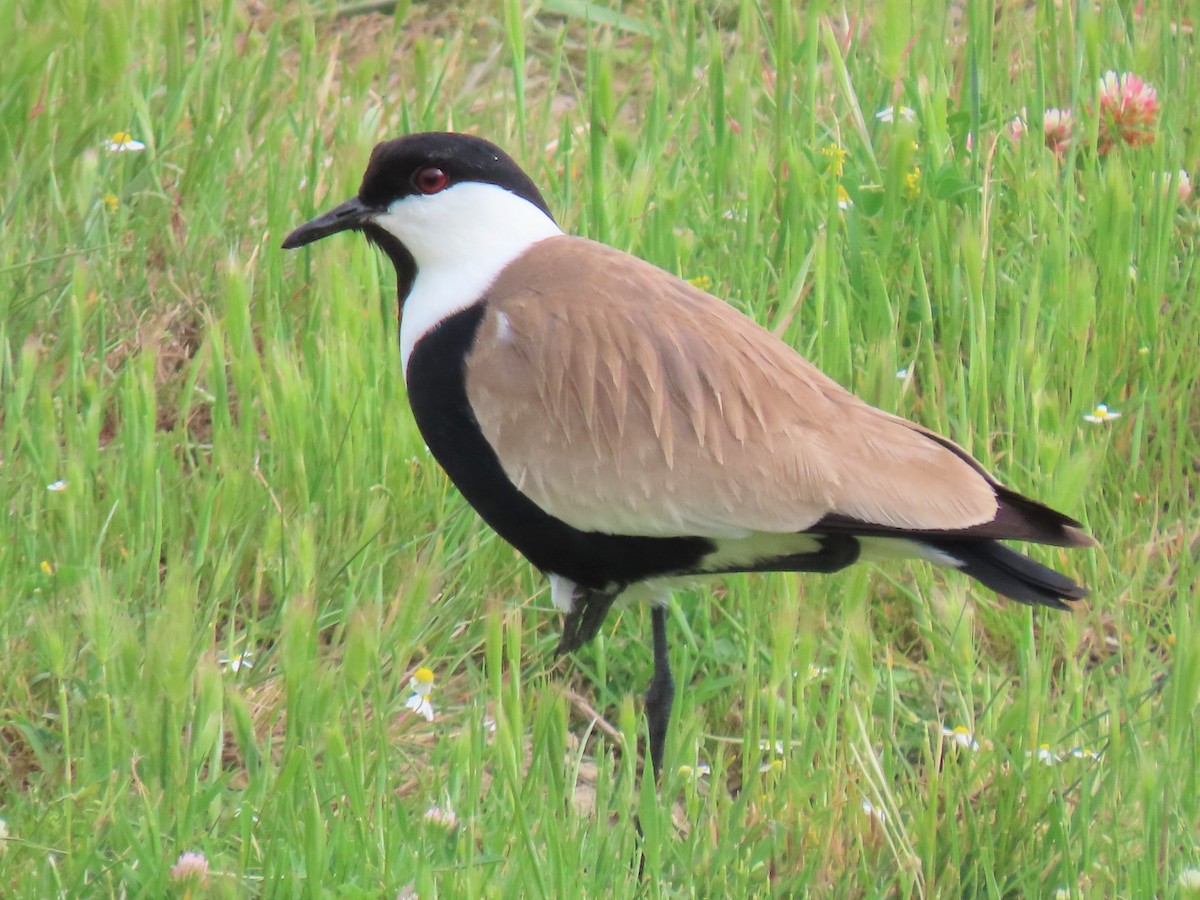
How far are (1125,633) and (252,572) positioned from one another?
1749mm

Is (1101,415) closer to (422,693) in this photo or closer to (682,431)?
(682,431)

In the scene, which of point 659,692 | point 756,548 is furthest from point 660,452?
point 659,692

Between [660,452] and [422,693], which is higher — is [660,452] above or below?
above

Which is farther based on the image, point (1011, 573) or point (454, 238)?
point (454, 238)

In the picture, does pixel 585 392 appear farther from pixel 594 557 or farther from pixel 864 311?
pixel 864 311

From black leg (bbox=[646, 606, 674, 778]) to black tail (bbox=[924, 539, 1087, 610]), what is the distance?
59cm

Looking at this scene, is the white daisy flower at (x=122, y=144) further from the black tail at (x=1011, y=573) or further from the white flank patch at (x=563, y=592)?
the black tail at (x=1011, y=573)

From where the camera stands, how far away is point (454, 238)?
344 cm

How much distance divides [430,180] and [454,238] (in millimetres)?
128

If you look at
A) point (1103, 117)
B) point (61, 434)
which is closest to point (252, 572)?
point (61, 434)

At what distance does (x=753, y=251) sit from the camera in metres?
4.11

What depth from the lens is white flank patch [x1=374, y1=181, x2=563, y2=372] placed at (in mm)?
3400

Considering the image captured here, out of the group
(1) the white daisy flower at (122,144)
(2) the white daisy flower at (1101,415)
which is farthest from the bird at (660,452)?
(1) the white daisy flower at (122,144)

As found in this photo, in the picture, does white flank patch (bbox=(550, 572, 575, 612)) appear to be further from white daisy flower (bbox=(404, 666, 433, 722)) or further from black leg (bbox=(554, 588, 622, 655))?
white daisy flower (bbox=(404, 666, 433, 722))
